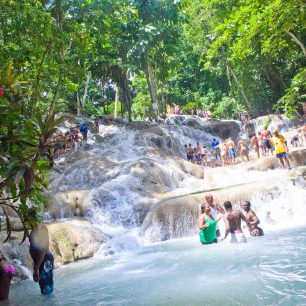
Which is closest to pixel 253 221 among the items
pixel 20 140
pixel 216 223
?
pixel 216 223

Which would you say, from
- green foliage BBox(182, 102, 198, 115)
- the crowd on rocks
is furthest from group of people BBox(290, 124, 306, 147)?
green foliage BBox(182, 102, 198, 115)

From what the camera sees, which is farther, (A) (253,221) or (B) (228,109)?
(B) (228,109)

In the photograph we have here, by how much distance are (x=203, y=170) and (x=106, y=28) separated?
824 cm

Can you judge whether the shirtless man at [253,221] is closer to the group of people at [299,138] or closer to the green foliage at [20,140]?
the green foliage at [20,140]

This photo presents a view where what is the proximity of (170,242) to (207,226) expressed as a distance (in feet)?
9.43

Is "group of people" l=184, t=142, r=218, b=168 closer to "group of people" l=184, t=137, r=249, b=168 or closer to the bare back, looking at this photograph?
"group of people" l=184, t=137, r=249, b=168

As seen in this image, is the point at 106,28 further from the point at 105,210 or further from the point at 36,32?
the point at 105,210

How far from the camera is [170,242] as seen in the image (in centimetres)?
1093

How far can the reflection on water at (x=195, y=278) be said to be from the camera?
4.93m

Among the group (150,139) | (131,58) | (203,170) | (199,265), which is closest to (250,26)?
(199,265)

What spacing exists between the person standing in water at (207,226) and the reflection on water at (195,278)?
22 centimetres

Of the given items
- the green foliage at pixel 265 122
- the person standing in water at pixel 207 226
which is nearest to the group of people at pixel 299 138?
the green foliage at pixel 265 122

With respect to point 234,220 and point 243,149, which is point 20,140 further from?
point 243,149

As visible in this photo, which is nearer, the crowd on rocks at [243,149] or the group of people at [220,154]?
the crowd on rocks at [243,149]
